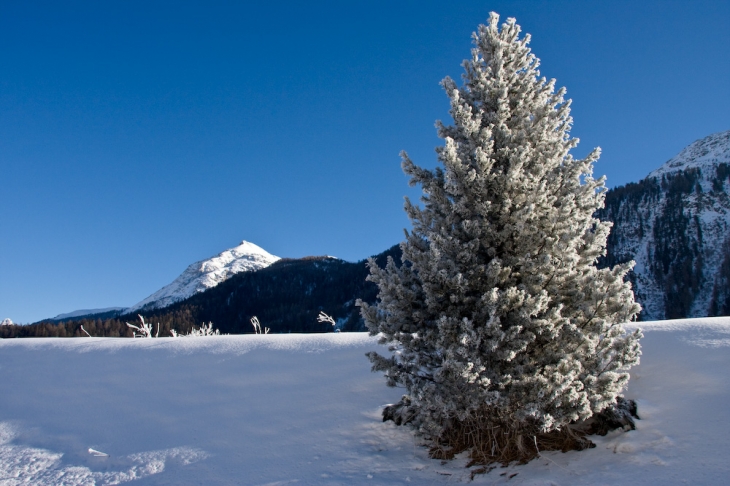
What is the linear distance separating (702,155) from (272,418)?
8709 inches

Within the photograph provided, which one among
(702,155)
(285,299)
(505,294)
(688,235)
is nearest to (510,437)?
(505,294)

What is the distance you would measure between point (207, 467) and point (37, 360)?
19.8ft

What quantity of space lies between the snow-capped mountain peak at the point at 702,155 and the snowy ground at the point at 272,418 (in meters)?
178

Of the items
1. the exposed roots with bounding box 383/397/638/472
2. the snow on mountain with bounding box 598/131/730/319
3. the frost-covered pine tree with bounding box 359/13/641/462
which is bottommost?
the exposed roots with bounding box 383/397/638/472

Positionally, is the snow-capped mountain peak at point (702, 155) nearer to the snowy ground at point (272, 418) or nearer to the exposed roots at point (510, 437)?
the snowy ground at point (272, 418)

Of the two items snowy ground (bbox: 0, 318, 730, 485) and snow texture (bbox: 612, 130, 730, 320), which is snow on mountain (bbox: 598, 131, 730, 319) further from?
snowy ground (bbox: 0, 318, 730, 485)

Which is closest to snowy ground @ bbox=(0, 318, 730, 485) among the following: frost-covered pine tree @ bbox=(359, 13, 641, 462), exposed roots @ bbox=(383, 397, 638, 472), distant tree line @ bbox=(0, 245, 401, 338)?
exposed roots @ bbox=(383, 397, 638, 472)

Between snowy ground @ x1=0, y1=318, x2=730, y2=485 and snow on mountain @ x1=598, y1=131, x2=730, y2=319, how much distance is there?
113 m

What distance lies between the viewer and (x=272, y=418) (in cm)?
679

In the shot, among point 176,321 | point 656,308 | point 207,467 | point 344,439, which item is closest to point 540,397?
point 344,439

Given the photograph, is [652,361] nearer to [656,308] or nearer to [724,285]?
[656,308]

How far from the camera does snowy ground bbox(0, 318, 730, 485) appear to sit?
5121mm

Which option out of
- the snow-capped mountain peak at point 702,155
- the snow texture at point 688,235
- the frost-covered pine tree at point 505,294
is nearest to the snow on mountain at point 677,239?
the snow texture at point 688,235

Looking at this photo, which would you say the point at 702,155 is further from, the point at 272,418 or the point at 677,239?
the point at 272,418
